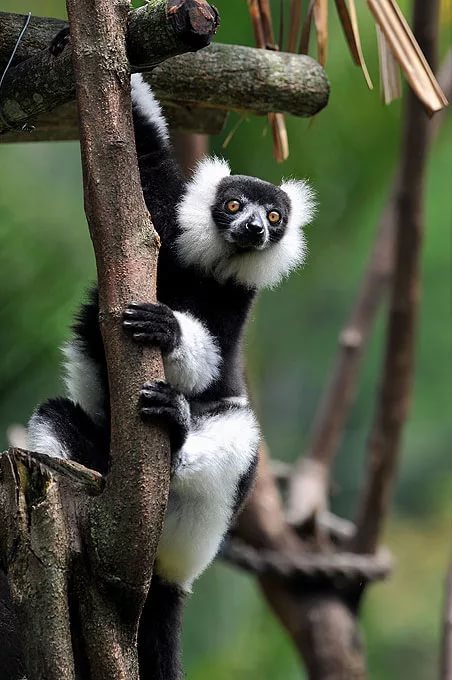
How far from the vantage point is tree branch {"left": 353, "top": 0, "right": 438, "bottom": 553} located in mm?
5605

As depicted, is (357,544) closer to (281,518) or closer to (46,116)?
(281,518)

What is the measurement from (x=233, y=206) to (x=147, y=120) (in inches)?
17.8

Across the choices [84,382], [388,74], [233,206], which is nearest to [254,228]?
[233,206]

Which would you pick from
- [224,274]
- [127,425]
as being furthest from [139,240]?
[224,274]

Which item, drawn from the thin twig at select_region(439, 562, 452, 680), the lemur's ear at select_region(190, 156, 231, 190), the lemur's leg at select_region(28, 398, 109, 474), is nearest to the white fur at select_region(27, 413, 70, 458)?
the lemur's leg at select_region(28, 398, 109, 474)

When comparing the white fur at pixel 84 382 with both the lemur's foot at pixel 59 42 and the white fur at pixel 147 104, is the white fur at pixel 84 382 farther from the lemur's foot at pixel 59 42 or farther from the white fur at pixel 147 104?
the lemur's foot at pixel 59 42

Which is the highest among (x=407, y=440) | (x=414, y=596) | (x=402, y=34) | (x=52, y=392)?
(x=402, y=34)

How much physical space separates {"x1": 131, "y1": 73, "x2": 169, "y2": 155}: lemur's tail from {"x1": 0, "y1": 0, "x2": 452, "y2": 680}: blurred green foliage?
2.58 m

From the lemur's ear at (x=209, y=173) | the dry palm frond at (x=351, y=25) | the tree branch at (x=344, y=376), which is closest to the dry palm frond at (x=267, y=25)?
the dry palm frond at (x=351, y=25)

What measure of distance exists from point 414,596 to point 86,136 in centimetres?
1137

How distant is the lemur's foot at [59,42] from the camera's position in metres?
2.95

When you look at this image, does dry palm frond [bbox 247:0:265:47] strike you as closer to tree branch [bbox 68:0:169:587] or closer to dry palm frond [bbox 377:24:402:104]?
dry palm frond [bbox 377:24:402:104]

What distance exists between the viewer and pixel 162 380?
8.51 feet

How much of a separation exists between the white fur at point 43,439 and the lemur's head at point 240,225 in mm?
780
